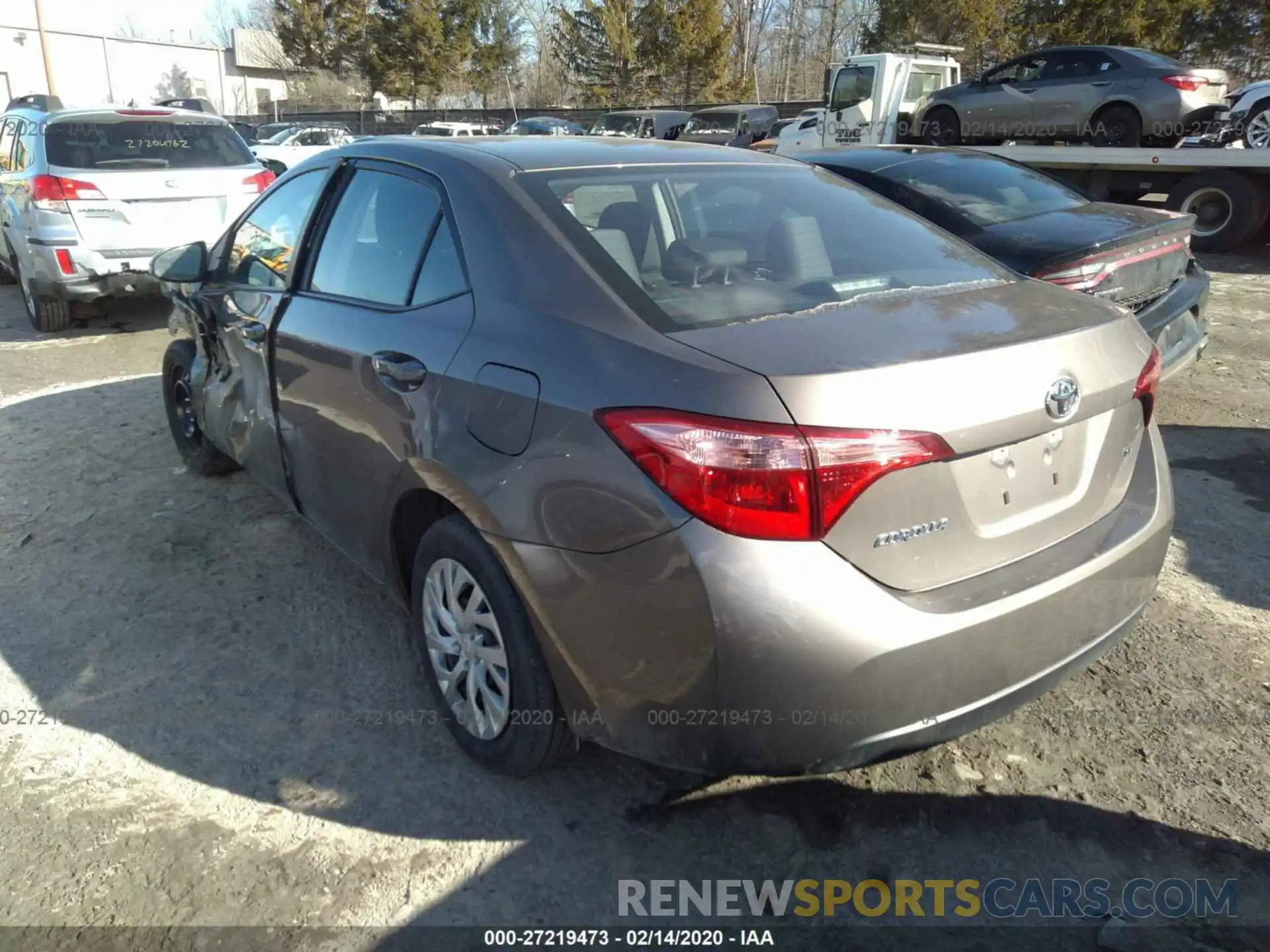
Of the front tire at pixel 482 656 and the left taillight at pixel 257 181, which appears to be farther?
the left taillight at pixel 257 181

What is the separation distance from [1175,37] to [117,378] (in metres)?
A: 32.1

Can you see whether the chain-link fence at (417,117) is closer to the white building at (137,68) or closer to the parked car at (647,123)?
the parked car at (647,123)

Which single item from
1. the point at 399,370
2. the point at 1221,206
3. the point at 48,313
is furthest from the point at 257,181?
the point at 1221,206

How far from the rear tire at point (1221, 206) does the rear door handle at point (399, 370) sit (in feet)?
34.4

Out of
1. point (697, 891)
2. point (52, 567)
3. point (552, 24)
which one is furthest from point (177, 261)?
point (552, 24)

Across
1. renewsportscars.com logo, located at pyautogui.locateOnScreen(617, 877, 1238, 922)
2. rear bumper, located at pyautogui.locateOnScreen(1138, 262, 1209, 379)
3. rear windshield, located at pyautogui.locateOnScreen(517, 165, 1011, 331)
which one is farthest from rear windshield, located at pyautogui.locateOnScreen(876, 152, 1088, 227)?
renewsportscars.com logo, located at pyautogui.locateOnScreen(617, 877, 1238, 922)

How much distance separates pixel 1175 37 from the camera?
2859 centimetres

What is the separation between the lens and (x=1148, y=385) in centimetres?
252

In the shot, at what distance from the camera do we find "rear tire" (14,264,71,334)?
786cm

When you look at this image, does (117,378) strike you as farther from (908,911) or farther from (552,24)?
(552,24)

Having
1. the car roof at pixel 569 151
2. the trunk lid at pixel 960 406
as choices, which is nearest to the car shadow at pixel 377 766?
the trunk lid at pixel 960 406

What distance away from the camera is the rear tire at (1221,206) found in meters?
10.3

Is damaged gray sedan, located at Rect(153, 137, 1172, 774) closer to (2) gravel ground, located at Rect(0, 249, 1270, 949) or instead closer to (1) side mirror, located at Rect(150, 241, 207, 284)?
(2) gravel ground, located at Rect(0, 249, 1270, 949)

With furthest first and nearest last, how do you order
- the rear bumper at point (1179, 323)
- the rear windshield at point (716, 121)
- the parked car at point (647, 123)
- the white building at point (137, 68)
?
the white building at point (137, 68)
the rear windshield at point (716, 121)
the parked car at point (647, 123)
the rear bumper at point (1179, 323)
